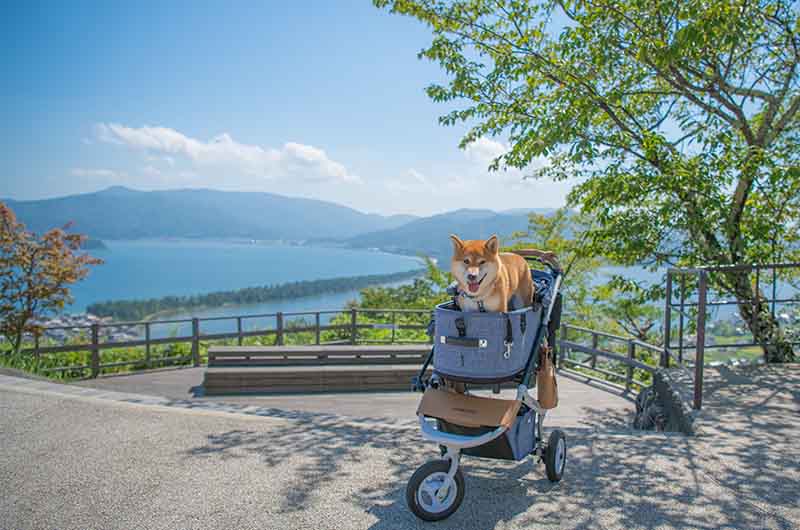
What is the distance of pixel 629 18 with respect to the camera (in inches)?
270

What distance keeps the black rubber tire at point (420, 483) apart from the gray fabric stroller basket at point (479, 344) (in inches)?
19.4

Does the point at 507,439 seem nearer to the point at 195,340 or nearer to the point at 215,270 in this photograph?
the point at 195,340

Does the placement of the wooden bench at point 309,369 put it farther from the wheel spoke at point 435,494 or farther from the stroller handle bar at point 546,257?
the wheel spoke at point 435,494

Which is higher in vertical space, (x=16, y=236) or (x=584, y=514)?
(x=16, y=236)

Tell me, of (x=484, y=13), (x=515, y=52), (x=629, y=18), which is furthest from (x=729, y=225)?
(x=484, y=13)

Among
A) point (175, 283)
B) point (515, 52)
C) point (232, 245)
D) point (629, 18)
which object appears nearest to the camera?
point (629, 18)

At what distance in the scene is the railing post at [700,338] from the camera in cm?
503

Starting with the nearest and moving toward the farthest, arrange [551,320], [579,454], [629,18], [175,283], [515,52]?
[551,320]
[579,454]
[629,18]
[515,52]
[175,283]

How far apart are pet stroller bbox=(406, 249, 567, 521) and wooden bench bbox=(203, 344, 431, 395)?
18.0 ft

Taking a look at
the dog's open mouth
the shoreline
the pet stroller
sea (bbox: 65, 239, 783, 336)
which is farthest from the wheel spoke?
sea (bbox: 65, 239, 783, 336)

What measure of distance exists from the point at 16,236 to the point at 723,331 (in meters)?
15.1

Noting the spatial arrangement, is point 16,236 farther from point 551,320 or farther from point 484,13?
point 551,320

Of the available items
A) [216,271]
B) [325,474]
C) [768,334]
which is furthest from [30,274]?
[216,271]

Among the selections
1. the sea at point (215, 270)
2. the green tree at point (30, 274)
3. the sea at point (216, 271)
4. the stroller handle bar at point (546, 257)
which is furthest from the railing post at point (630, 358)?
the sea at point (215, 270)
